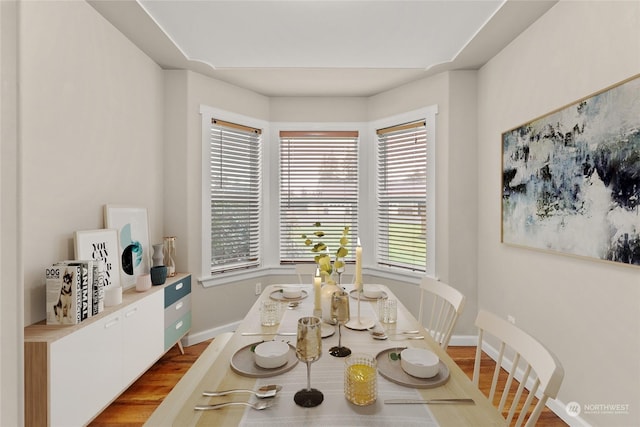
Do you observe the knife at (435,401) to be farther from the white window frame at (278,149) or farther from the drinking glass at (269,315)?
the white window frame at (278,149)

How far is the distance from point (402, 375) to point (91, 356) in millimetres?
1715

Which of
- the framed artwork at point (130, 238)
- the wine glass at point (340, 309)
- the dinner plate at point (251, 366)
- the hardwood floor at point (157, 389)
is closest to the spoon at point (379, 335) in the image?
the wine glass at point (340, 309)

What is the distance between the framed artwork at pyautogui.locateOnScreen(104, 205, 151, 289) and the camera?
2322mm

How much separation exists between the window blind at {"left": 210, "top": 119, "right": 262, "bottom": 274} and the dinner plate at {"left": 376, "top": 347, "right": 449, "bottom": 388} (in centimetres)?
241

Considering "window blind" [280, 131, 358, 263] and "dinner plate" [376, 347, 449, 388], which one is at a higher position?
"window blind" [280, 131, 358, 263]

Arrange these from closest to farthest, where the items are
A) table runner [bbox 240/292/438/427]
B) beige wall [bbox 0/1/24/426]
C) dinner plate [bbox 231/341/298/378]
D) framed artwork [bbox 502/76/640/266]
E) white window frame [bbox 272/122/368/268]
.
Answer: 1. beige wall [bbox 0/1/24/426]
2. table runner [bbox 240/292/438/427]
3. dinner plate [bbox 231/341/298/378]
4. framed artwork [bbox 502/76/640/266]
5. white window frame [bbox 272/122/368/268]

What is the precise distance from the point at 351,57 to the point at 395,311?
2181mm

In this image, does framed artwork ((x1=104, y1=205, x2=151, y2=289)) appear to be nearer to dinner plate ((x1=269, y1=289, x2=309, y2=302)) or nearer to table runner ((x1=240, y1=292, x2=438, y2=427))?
dinner plate ((x1=269, y1=289, x2=309, y2=302))

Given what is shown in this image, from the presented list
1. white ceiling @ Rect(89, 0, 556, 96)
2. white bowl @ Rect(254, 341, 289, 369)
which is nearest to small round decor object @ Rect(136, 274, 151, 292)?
white bowl @ Rect(254, 341, 289, 369)

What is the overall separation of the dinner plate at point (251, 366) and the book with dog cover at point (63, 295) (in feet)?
3.51

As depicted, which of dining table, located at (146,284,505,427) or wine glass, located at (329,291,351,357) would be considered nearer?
dining table, located at (146,284,505,427)

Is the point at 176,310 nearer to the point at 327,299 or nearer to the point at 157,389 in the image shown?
the point at 157,389

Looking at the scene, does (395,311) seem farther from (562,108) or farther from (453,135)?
(453,135)

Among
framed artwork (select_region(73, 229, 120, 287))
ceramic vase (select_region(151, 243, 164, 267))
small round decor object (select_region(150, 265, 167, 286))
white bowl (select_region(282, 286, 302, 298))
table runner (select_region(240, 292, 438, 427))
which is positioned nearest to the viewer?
table runner (select_region(240, 292, 438, 427))
